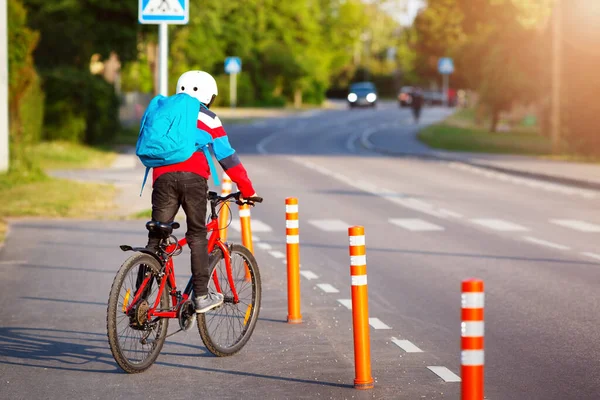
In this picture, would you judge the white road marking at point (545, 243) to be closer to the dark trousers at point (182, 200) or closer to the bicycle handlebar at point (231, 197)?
the bicycle handlebar at point (231, 197)

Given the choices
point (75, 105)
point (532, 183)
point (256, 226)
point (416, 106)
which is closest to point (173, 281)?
point (256, 226)

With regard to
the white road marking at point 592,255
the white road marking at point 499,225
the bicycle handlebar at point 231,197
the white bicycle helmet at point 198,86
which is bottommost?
the white road marking at point 592,255

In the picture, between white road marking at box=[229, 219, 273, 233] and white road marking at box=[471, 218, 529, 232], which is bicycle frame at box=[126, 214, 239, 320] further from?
white road marking at box=[471, 218, 529, 232]

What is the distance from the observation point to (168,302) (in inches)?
316

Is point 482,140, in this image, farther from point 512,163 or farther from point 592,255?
point 592,255

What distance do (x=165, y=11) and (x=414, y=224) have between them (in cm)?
453

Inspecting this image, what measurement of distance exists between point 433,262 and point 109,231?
17.3ft

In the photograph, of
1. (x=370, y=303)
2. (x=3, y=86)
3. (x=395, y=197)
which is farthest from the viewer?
(x=3, y=86)

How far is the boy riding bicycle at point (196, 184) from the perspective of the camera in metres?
7.93

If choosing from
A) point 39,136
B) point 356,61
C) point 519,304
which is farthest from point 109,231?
point 356,61

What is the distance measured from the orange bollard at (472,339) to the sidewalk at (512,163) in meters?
20.6

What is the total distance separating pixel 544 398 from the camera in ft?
23.8

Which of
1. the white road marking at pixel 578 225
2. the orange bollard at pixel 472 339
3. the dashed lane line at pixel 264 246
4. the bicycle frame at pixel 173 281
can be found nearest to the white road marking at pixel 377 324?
the bicycle frame at pixel 173 281

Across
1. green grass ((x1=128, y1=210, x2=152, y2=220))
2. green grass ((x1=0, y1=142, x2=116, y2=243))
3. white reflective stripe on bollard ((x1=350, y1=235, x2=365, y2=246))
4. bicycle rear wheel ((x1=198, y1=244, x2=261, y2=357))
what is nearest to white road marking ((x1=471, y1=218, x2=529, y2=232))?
green grass ((x1=128, y1=210, x2=152, y2=220))
